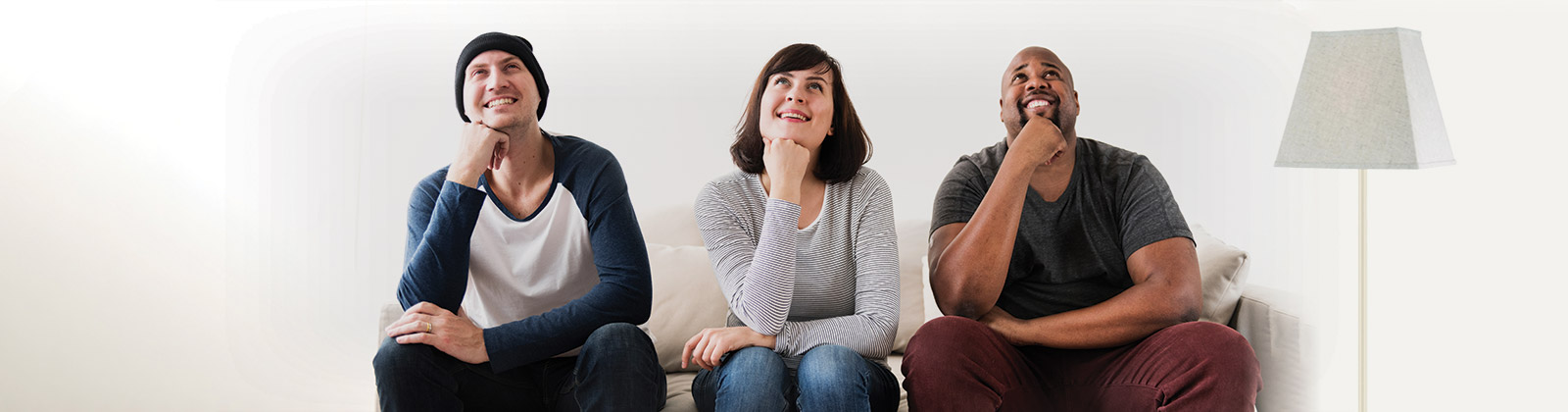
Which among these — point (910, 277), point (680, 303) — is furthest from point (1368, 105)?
point (680, 303)

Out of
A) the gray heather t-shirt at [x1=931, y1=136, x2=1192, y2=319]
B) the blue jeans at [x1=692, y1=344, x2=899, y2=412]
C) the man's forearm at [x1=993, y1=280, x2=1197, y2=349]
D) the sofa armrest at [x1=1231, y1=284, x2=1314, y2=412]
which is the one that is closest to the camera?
the blue jeans at [x1=692, y1=344, x2=899, y2=412]

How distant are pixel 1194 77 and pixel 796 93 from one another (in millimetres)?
1318

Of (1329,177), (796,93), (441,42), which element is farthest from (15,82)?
(1329,177)

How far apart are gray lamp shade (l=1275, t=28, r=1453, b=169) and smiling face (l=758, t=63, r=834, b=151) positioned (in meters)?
0.97

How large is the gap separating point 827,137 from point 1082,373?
665mm

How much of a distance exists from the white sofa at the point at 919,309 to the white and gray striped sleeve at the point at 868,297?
1.04 ft

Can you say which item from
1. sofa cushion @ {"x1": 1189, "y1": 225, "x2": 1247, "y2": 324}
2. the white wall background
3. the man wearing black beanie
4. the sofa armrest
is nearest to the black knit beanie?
the man wearing black beanie

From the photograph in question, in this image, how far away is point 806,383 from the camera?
1.67m

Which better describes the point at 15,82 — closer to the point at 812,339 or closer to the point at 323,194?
the point at 323,194

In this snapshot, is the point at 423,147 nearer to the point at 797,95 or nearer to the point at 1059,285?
the point at 797,95

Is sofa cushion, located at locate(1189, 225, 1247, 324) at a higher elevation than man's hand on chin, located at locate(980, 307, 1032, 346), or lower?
higher

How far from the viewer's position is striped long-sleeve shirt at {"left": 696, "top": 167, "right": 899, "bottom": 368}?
177 cm

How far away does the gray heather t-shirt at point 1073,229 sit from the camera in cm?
198

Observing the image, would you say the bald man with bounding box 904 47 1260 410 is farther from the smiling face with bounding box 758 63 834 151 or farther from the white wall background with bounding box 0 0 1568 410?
the white wall background with bounding box 0 0 1568 410
